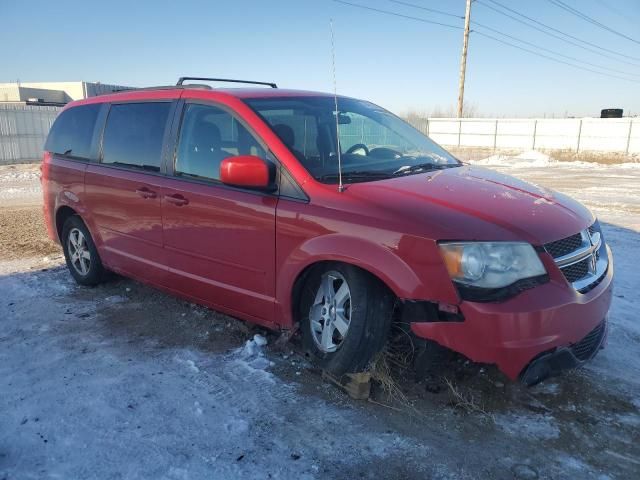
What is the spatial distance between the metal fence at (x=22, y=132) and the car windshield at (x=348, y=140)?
778 inches

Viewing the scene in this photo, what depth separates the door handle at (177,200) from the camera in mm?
3772

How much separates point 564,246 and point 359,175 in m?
1.29

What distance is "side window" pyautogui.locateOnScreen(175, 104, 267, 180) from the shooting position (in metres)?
3.57

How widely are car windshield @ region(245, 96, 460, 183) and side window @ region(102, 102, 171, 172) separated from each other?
946mm

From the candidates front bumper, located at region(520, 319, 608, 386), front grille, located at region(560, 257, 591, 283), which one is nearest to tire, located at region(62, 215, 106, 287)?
front bumper, located at region(520, 319, 608, 386)

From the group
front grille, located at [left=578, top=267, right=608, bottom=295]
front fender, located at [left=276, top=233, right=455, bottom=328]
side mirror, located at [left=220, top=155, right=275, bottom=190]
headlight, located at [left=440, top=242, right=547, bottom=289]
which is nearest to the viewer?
headlight, located at [left=440, top=242, right=547, bottom=289]

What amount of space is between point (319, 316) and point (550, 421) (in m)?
1.45

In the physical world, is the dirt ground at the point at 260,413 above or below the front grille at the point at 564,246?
below

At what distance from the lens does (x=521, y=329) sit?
8.45 feet

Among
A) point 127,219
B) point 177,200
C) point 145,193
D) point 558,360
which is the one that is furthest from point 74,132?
point 558,360

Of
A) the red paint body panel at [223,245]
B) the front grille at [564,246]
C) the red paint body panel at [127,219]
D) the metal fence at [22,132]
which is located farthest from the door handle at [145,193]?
the metal fence at [22,132]

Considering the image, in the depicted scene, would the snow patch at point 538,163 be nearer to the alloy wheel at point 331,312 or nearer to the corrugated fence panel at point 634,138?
the corrugated fence panel at point 634,138

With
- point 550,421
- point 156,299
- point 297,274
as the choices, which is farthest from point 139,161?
point 550,421

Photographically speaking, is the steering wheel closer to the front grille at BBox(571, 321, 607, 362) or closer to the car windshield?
the car windshield
